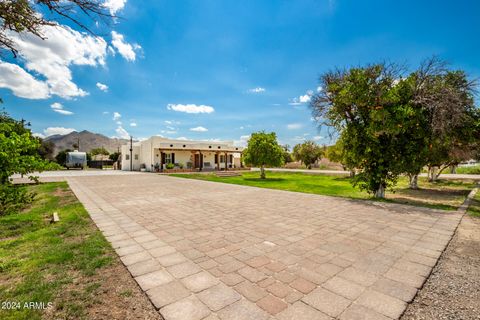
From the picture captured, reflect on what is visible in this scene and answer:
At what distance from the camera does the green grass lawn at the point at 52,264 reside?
86.1 inches

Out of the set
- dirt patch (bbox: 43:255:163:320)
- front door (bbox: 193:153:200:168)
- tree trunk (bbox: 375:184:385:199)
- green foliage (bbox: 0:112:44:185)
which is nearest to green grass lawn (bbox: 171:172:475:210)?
tree trunk (bbox: 375:184:385:199)

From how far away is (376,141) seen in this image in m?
8.03

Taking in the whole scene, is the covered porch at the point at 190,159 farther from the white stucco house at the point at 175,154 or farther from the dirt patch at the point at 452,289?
the dirt patch at the point at 452,289

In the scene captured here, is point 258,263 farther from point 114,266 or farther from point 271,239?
point 114,266

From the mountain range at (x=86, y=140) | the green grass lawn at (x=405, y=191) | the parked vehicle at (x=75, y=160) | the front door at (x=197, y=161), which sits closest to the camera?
the green grass lawn at (x=405, y=191)

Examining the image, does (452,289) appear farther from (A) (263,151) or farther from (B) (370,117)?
(A) (263,151)

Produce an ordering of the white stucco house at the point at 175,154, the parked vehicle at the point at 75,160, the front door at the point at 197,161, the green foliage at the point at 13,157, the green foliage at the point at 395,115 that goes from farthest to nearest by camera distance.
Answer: the parked vehicle at the point at 75,160 → the front door at the point at 197,161 → the white stucco house at the point at 175,154 → the green foliage at the point at 395,115 → the green foliage at the point at 13,157

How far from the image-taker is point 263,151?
1833cm

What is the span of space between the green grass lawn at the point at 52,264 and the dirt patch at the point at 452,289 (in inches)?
125

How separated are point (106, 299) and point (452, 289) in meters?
3.72

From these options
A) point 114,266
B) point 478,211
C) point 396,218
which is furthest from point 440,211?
point 114,266

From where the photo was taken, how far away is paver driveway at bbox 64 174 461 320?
→ 2.19 m

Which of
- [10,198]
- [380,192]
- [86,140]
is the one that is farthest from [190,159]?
[86,140]

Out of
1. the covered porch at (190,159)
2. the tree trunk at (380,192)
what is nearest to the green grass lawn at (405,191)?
the tree trunk at (380,192)
